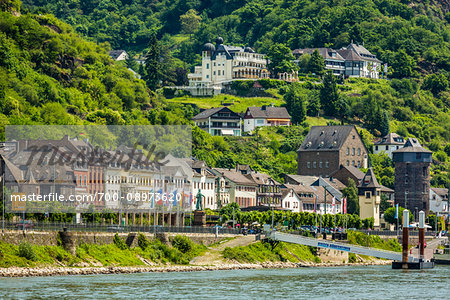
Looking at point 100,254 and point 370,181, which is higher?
point 370,181

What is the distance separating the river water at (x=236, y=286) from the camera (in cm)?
7969

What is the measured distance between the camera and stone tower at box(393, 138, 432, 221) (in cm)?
17775

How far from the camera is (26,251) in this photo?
88.8m

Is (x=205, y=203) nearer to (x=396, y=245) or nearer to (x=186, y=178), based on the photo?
(x=186, y=178)

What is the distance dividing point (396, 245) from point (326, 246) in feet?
88.1

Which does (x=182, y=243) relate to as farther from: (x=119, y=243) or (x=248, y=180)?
(x=248, y=180)

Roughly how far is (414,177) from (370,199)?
1206cm

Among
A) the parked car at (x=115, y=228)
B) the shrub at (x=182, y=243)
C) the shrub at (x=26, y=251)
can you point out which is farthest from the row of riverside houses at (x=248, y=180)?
the shrub at (x=26, y=251)

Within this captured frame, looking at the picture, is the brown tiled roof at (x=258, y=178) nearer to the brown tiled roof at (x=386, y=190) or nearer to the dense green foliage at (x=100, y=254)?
the brown tiled roof at (x=386, y=190)

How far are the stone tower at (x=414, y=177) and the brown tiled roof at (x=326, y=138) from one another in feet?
37.5

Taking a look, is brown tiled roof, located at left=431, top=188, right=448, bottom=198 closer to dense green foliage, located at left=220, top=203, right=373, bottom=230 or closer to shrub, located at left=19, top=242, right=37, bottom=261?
dense green foliage, located at left=220, top=203, right=373, bottom=230

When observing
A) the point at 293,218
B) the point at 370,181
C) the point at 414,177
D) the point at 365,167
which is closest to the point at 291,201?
the point at 370,181

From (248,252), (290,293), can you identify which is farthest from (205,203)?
(290,293)

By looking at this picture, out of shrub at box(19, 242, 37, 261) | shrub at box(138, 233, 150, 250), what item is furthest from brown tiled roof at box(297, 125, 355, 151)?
shrub at box(19, 242, 37, 261)
